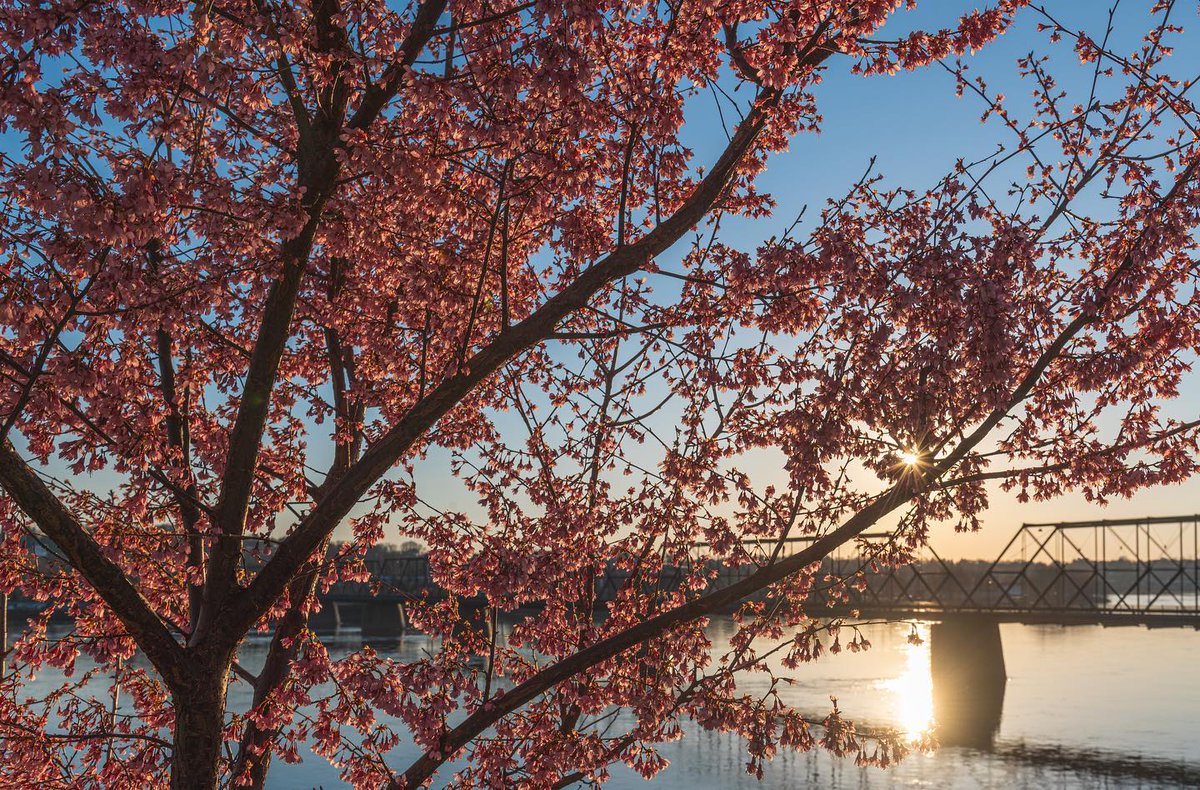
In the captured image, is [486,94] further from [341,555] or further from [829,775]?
[829,775]

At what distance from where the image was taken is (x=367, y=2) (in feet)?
31.8

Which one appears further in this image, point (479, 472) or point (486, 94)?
point (479, 472)

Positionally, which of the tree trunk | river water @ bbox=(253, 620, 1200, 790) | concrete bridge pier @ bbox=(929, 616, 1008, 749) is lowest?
river water @ bbox=(253, 620, 1200, 790)

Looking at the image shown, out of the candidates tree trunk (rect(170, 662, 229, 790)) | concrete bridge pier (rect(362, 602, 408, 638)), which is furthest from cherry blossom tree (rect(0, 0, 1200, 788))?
concrete bridge pier (rect(362, 602, 408, 638))

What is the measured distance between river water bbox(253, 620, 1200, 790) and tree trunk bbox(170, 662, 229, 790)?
3603 cm

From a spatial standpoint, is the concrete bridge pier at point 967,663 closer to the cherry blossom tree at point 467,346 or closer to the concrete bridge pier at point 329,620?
the cherry blossom tree at point 467,346

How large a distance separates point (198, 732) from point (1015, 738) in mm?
55462

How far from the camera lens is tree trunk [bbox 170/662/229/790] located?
7.85 meters

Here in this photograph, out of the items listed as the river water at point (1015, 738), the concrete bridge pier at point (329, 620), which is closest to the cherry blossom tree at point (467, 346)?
the river water at point (1015, 738)

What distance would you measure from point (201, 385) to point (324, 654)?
305 cm

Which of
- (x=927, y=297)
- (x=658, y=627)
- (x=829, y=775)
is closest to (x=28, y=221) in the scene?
(x=658, y=627)

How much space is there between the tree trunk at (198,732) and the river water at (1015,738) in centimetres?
3603

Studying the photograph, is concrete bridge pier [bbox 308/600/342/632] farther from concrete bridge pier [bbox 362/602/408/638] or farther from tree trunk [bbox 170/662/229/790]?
tree trunk [bbox 170/662/229/790]

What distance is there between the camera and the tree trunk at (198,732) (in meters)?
7.85
